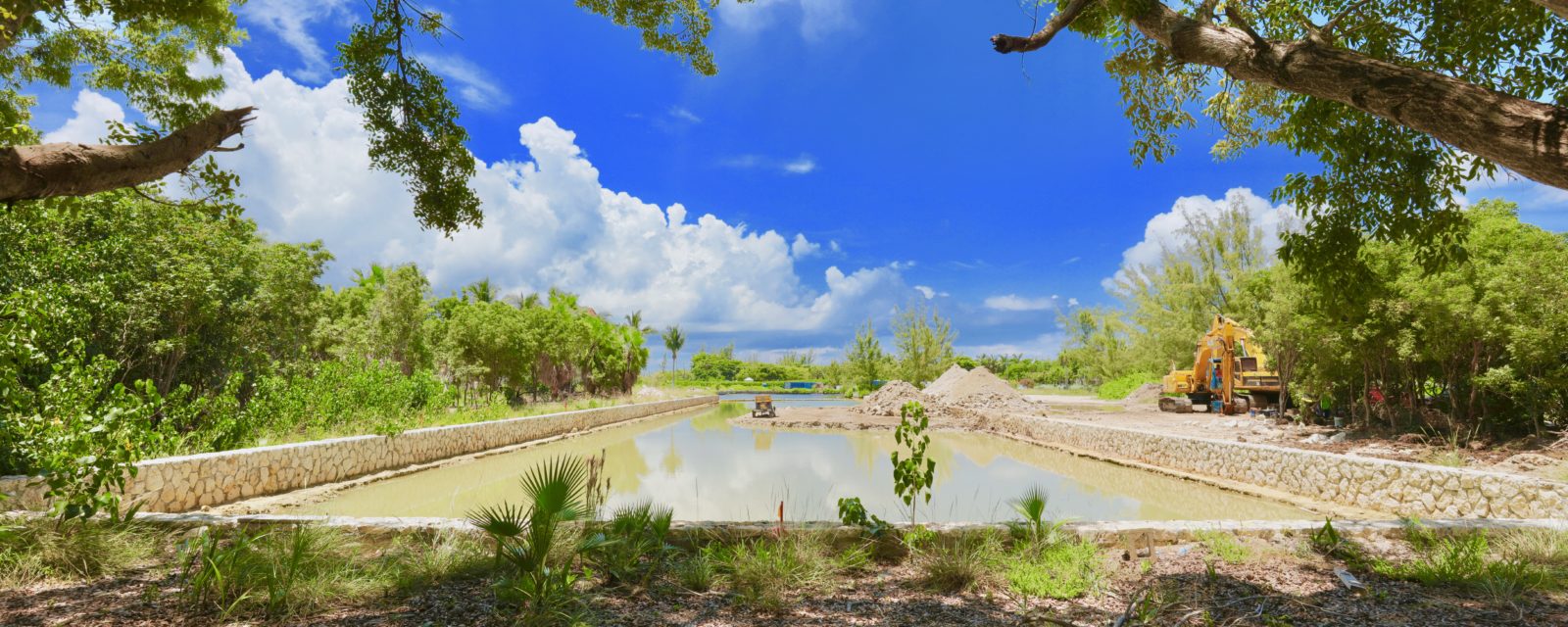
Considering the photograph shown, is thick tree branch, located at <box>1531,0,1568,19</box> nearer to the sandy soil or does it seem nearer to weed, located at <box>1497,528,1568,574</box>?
weed, located at <box>1497,528,1568,574</box>

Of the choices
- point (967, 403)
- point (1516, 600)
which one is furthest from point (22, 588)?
point (967, 403)

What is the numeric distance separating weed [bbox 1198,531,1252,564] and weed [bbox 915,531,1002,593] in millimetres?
1439

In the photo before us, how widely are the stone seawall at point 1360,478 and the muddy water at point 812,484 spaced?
65 cm

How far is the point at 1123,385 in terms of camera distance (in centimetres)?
3438

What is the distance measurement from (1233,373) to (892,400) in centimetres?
1202

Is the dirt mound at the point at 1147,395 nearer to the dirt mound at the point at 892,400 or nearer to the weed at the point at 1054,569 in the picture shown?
the dirt mound at the point at 892,400

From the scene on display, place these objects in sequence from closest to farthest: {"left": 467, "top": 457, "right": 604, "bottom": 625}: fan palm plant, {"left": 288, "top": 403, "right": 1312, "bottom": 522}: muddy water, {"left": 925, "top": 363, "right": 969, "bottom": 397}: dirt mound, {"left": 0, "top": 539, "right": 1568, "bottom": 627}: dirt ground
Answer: {"left": 467, "top": 457, "right": 604, "bottom": 625}: fan palm plant
{"left": 0, "top": 539, "right": 1568, "bottom": 627}: dirt ground
{"left": 288, "top": 403, "right": 1312, "bottom": 522}: muddy water
{"left": 925, "top": 363, "right": 969, "bottom": 397}: dirt mound

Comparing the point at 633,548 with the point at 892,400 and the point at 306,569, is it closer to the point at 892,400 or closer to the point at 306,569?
the point at 306,569

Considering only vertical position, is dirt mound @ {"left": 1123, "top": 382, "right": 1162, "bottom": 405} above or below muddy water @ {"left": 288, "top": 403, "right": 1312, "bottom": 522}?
above

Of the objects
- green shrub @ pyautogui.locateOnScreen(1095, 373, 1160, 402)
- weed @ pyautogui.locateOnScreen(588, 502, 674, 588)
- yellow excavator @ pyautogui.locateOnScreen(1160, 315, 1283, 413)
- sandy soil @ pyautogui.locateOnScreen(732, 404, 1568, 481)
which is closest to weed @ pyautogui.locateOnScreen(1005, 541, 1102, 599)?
weed @ pyautogui.locateOnScreen(588, 502, 674, 588)

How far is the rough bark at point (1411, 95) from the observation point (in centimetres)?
267

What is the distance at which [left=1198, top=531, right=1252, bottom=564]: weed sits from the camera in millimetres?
4168

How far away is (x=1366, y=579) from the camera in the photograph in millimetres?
3812

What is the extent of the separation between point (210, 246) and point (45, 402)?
19.3 ft
